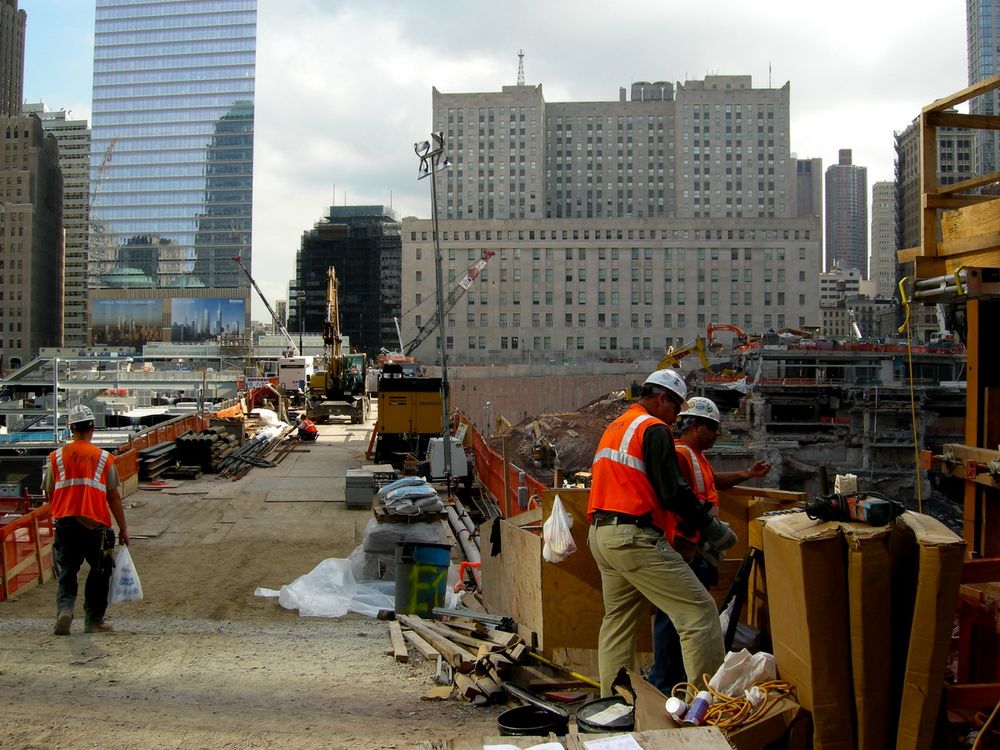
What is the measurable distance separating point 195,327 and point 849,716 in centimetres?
14280

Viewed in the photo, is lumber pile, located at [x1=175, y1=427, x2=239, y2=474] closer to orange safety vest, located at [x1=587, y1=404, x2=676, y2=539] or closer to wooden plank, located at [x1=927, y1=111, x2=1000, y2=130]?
orange safety vest, located at [x1=587, y1=404, x2=676, y2=539]

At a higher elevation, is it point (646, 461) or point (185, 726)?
point (646, 461)

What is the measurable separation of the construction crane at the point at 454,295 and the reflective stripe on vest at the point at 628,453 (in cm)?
9400

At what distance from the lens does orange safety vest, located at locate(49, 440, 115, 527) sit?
7.04m

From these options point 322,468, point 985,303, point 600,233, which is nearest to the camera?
point 985,303

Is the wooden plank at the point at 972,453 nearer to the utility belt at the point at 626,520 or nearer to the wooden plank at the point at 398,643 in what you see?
the utility belt at the point at 626,520

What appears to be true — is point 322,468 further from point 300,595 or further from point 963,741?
point 963,741

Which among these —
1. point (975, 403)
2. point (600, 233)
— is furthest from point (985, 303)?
point (600, 233)

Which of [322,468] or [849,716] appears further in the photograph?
[322,468]

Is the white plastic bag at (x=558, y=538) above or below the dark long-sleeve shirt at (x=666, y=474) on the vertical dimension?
below

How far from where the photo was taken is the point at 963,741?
12.3 feet

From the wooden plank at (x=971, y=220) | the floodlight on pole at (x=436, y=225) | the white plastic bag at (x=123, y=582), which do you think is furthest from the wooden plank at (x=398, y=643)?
the floodlight on pole at (x=436, y=225)

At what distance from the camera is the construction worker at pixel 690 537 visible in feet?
16.1

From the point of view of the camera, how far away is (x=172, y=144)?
160 metres
